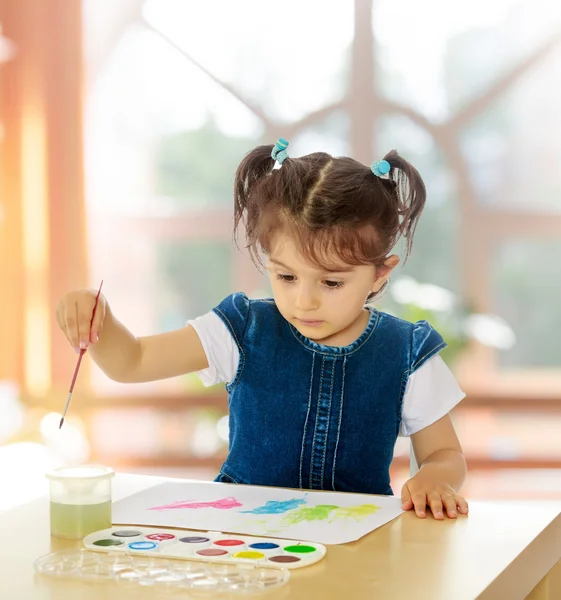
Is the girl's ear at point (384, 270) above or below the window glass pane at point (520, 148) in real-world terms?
below

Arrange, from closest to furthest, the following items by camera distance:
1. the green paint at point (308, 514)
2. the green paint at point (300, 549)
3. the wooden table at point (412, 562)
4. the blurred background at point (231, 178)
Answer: the wooden table at point (412, 562) < the green paint at point (300, 549) < the green paint at point (308, 514) < the blurred background at point (231, 178)

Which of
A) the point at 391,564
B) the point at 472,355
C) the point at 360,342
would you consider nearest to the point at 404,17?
the point at 472,355

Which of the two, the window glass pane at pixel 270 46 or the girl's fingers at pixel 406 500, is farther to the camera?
the window glass pane at pixel 270 46

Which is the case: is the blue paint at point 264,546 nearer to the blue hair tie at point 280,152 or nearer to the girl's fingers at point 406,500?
the girl's fingers at point 406,500

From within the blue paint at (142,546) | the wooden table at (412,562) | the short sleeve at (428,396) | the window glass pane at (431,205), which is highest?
the window glass pane at (431,205)

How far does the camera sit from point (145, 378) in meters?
1.41

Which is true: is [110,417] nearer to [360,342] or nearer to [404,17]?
[404,17]

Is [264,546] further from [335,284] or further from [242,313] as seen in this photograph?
[242,313]

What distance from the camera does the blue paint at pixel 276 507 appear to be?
3.53ft

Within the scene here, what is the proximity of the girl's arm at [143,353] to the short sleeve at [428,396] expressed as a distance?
1.05 ft

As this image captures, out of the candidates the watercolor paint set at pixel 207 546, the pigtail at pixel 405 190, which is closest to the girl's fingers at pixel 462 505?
the watercolor paint set at pixel 207 546

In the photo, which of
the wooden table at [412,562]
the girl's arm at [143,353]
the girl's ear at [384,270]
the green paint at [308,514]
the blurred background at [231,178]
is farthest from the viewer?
the blurred background at [231,178]

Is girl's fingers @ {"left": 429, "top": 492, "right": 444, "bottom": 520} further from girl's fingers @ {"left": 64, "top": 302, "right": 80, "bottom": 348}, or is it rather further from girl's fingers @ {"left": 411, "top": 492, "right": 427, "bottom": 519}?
girl's fingers @ {"left": 64, "top": 302, "right": 80, "bottom": 348}

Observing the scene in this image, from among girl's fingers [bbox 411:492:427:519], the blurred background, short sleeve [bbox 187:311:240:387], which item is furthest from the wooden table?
the blurred background
